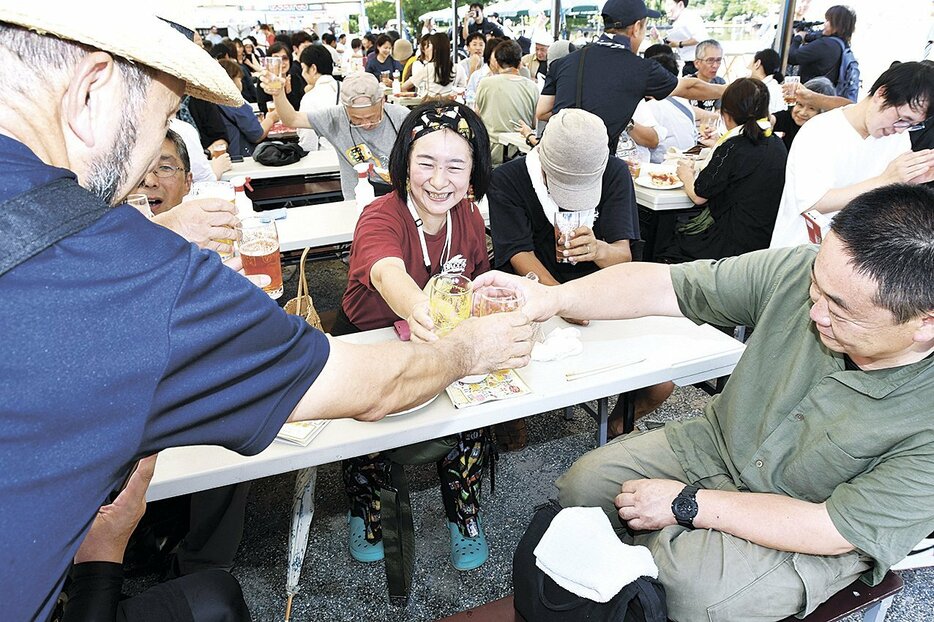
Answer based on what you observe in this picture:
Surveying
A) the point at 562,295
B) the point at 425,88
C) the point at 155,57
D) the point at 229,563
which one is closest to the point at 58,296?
the point at 155,57

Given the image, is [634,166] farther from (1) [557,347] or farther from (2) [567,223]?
(1) [557,347]

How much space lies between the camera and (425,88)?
825 centimetres

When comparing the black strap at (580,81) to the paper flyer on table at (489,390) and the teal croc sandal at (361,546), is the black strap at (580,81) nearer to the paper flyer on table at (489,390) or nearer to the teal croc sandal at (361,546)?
the paper flyer on table at (489,390)

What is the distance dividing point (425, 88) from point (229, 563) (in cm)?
732

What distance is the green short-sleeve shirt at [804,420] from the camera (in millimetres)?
1319

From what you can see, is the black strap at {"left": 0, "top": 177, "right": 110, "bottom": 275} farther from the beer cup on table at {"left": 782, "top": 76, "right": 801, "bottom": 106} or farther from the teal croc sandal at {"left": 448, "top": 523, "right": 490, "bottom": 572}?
the beer cup on table at {"left": 782, "top": 76, "right": 801, "bottom": 106}

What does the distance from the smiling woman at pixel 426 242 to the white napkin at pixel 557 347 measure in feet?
1.59

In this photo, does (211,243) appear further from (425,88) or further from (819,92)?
(425,88)

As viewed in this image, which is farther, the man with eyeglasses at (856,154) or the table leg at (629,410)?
the man with eyeglasses at (856,154)

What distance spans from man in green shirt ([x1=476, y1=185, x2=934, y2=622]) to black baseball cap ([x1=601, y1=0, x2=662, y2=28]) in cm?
296

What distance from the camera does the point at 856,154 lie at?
2.96m

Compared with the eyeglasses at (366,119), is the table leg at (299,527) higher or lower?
lower

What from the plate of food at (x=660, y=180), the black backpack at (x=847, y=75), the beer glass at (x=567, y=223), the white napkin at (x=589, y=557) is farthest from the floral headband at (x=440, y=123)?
the black backpack at (x=847, y=75)

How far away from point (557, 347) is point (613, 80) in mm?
2822
